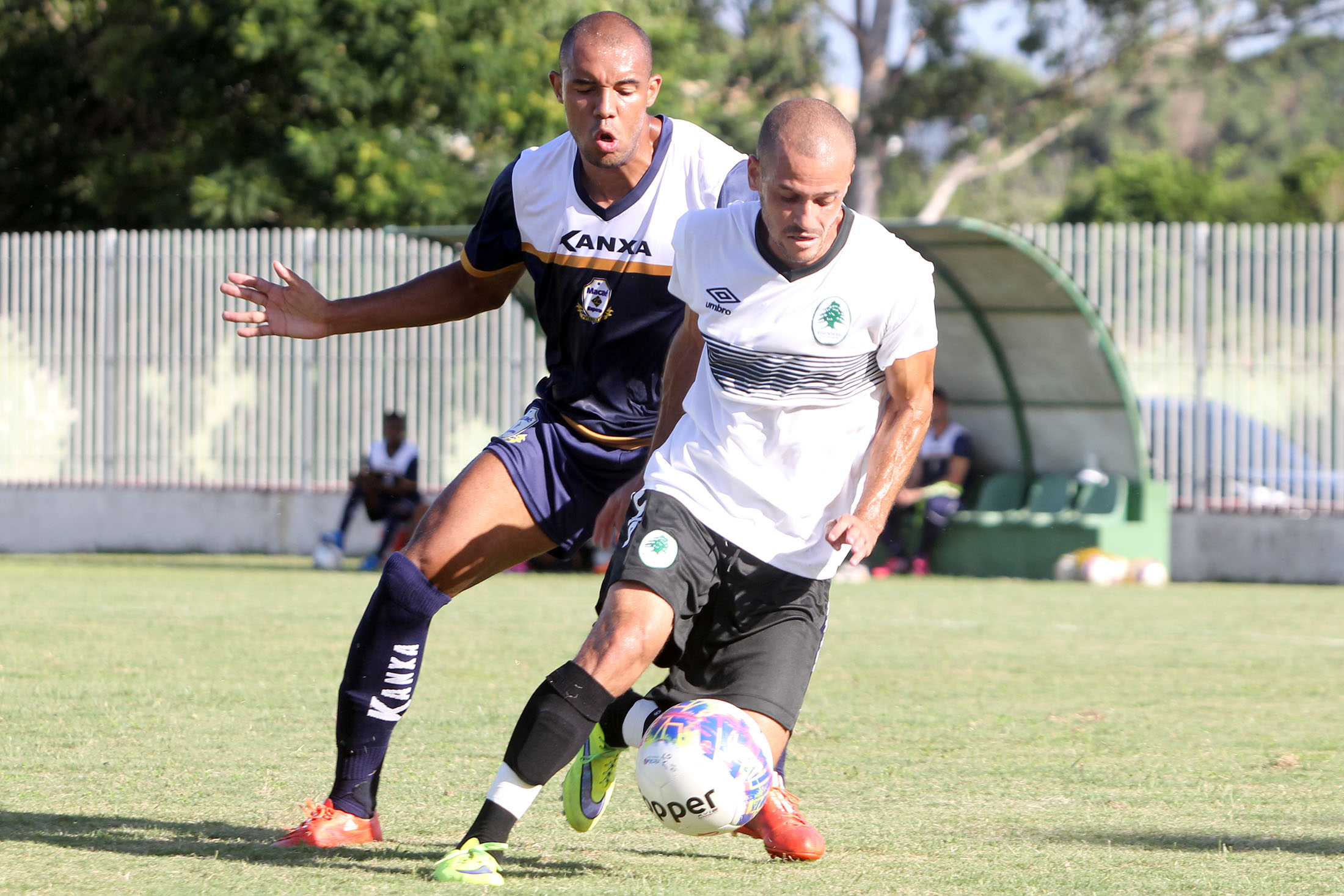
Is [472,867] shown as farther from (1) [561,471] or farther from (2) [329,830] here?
(1) [561,471]

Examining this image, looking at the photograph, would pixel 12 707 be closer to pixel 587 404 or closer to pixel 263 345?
pixel 587 404

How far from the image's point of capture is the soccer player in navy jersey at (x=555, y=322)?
4828 mm

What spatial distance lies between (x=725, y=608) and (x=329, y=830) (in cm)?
120

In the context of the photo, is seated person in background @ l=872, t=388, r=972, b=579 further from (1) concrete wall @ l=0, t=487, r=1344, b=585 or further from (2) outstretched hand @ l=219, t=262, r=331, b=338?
(2) outstretched hand @ l=219, t=262, r=331, b=338

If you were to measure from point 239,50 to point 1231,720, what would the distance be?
18769 millimetres

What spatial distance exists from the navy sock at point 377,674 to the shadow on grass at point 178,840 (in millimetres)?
193

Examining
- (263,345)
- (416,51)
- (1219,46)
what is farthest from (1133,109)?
(263,345)

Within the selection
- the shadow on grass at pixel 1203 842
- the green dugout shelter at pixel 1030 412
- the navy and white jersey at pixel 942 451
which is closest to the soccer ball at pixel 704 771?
the shadow on grass at pixel 1203 842

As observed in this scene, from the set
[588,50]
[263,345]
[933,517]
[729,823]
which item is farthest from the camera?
[263,345]

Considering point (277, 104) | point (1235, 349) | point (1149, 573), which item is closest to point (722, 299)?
point (1149, 573)

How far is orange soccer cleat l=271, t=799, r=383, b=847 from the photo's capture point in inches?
186

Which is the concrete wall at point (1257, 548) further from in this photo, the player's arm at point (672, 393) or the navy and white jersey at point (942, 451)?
the player's arm at point (672, 393)

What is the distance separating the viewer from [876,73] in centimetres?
3547

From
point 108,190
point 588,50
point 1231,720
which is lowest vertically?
point 1231,720
